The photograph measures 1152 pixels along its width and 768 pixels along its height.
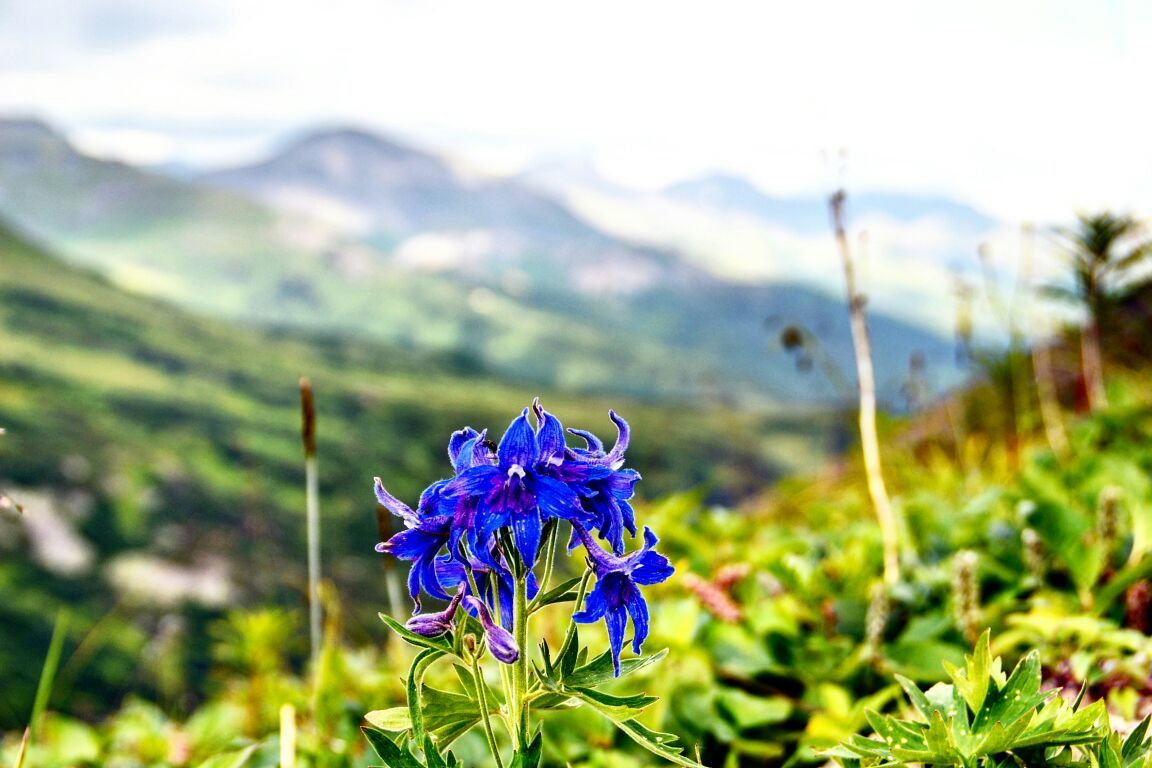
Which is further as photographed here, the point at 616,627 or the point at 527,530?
the point at 616,627

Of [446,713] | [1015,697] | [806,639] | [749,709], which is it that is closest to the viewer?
[446,713]

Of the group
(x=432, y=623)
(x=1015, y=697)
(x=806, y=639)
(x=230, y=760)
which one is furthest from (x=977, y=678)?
(x=230, y=760)

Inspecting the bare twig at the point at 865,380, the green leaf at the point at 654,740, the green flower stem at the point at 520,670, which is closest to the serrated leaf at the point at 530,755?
the green flower stem at the point at 520,670

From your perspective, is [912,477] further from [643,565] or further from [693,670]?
[643,565]

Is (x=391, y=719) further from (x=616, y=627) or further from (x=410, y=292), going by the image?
(x=410, y=292)

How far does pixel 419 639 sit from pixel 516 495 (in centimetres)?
26

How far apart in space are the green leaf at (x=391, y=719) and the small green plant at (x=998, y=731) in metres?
0.77

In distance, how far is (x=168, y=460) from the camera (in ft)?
49.7

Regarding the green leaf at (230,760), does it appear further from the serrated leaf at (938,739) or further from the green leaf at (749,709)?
the serrated leaf at (938,739)

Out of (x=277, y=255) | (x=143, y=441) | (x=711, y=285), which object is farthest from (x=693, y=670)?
(x=711, y=285)

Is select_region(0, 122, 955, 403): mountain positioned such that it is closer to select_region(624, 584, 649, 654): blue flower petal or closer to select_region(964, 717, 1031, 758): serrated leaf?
select_region(964, 717, 1031, 758): serrated leaf

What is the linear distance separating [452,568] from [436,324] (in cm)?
12794

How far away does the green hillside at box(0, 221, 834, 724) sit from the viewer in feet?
32.4

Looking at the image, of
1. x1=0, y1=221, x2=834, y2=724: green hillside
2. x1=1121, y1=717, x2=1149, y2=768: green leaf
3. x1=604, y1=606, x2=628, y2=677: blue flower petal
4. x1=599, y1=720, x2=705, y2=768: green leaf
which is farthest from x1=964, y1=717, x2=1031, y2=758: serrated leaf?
x1=0, y1=221, x2=834, y2=724: green hillside
